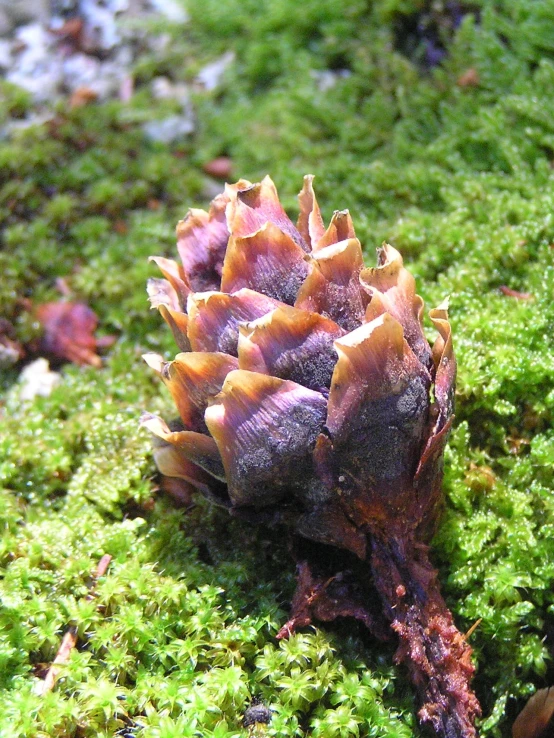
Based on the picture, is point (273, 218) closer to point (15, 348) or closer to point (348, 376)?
point (348, 376)

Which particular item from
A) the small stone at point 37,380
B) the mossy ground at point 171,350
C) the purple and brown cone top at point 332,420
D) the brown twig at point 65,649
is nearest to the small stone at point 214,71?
the mossy ground at point 171,350

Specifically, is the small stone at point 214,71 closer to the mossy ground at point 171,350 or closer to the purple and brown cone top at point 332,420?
the mossy ground at point 171,350

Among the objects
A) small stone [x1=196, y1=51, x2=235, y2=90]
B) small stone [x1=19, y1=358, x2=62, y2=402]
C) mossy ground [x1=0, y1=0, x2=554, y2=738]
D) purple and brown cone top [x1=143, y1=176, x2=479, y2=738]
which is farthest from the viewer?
small stone [x1=196, y1=51, x2=235, y2=90]

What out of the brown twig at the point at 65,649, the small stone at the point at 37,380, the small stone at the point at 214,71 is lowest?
the brown twig at the point at 65,649

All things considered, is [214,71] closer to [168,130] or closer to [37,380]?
[168,130]

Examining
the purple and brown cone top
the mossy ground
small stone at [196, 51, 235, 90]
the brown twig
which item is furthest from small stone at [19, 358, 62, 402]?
small stone at [196, 51, 235, 90]

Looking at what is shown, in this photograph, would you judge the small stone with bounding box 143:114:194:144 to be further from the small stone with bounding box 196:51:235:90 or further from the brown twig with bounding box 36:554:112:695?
the brown twig with bounding box 36:554:112:695

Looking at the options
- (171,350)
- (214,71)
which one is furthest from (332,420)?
(214,71)

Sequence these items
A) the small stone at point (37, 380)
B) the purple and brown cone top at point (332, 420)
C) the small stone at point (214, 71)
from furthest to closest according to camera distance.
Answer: the small stone at point (214, 71)
the small stone at point (37, 380)
the purple and brown cone top at point (332, 420)
